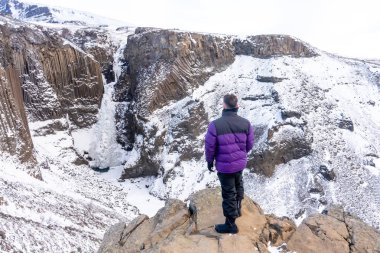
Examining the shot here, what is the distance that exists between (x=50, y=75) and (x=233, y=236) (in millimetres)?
44577

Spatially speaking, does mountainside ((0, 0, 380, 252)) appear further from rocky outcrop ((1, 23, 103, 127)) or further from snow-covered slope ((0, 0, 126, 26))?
snow-covered slope ((0, 0, 126, 26))

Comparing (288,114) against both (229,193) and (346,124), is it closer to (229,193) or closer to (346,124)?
(346,124)

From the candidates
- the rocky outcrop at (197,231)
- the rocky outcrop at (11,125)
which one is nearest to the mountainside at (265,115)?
the rocky outcrop at (11,125)

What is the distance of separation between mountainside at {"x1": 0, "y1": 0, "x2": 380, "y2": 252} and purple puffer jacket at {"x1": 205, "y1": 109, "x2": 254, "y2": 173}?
1794 cm

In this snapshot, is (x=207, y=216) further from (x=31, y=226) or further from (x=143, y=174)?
(x=143, y=174)

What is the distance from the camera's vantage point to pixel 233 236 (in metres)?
9.11

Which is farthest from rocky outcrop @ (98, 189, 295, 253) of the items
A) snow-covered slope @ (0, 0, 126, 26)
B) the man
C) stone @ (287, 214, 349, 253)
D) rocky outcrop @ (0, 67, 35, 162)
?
snow-covered slope @ (0, 0, 126, 26)

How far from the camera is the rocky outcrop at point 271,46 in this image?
5328 cm

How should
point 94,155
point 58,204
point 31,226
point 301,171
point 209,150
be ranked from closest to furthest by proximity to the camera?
point 209,150 → point 31,226 → point 58,204 → point 301,171 → point 94,155

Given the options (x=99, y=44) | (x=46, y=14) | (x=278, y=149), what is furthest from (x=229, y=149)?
(x=46, y=14)

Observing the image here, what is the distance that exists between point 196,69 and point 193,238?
43143 mm

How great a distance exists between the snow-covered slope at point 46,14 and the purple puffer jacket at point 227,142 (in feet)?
382

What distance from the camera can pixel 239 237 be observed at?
9.08m

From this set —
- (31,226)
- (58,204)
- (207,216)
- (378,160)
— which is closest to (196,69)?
(378,160)
